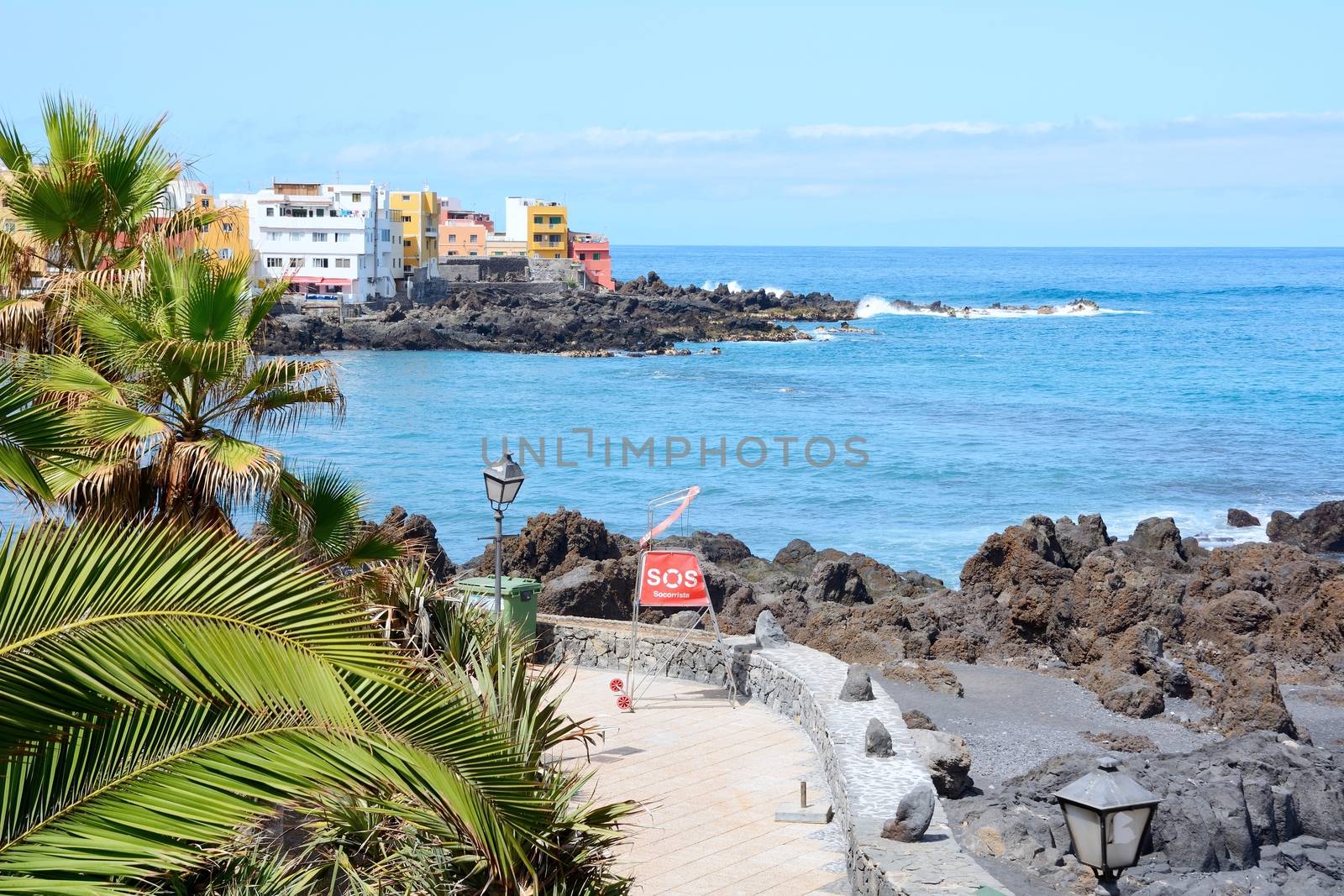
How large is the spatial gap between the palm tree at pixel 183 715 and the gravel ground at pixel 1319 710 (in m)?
13.5

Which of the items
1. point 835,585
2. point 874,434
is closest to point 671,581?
point 835,585

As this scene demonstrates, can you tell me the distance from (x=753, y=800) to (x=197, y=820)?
7.18m

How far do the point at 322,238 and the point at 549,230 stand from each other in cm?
3113

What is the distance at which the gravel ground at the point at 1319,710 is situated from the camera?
15453 mm

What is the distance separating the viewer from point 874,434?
2221 inches

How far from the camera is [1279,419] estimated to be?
59.5 metres

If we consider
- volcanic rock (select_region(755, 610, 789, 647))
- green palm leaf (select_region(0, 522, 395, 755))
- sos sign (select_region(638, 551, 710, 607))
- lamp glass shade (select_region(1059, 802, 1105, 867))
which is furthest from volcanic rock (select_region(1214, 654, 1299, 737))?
green palm leaf (select_region(0, 522, 395, 755))

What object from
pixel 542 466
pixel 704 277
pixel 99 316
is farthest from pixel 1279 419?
pixel 704 277

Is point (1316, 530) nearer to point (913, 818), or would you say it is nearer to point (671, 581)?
point (671, 581)

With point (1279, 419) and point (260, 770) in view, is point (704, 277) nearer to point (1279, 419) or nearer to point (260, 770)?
point (1279, 419)

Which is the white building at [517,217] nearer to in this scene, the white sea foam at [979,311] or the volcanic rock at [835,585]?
the white sea foam at [979,311]

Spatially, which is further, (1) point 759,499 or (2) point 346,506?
(1) point 759,499

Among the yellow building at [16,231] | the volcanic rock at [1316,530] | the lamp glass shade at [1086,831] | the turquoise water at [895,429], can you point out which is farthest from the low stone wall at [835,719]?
the volcanic rock at [1316,530]

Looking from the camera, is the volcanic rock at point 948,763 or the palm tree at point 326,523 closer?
the palm tree at point 326,523
